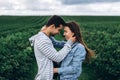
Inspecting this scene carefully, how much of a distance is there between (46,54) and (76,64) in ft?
1.17

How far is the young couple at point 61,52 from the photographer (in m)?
5.29

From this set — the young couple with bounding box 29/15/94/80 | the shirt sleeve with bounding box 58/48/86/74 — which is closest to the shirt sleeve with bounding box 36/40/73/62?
the young couple with bounding box 29/15/94/80

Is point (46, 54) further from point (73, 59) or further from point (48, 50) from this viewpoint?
point (73, 59)

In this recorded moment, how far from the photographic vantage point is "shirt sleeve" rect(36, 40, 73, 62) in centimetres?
531

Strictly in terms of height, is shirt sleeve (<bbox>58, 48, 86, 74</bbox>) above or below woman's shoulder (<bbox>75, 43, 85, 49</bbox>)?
below

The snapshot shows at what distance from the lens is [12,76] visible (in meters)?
12.9

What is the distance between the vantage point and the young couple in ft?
17.4

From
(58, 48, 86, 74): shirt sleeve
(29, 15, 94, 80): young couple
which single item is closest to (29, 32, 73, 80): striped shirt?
(29, 15, 94, 80): young couple

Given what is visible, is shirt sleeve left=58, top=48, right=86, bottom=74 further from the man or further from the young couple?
the man

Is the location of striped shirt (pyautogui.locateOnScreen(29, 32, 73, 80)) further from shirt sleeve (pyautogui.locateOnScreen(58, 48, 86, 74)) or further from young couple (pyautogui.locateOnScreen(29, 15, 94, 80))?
shirt sleeve (pyautogui.locateOnScreen(58, 48, 86, 74))

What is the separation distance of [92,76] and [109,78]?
31.8 inches

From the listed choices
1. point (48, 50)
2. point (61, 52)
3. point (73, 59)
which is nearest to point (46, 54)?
point (48, 50)

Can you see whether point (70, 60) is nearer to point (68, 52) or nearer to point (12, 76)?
point (68, 52)

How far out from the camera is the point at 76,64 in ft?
17.3
